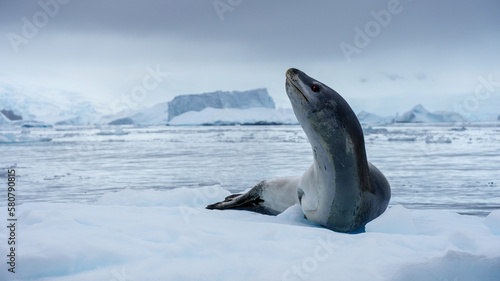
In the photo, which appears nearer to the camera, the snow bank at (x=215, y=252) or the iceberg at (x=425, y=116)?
the snow bank at (x=215, y=252)

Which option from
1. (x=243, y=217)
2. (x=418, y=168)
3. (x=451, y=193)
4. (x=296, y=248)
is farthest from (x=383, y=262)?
(x=418, y=168)

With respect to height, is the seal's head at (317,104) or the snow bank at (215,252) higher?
the seal's head at (317,104)

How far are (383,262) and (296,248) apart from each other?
19.1 inches

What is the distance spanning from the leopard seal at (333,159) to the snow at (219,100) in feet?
160

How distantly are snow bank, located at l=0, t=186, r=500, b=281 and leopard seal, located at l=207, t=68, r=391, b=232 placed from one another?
0.45m

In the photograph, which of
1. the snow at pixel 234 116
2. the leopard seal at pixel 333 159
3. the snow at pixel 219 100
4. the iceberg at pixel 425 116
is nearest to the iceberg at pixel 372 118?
the iceberg at pixel 425 116

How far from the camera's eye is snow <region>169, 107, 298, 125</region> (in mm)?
48875

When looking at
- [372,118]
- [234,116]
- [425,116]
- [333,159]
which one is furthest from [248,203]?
[372,118]

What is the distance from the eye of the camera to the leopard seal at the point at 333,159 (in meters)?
2.95

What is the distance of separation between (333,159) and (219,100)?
49358 millimetres

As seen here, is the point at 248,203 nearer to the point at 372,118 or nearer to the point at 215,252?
the point at 215,252

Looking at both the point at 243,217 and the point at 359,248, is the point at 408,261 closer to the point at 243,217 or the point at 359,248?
the point at 359,248

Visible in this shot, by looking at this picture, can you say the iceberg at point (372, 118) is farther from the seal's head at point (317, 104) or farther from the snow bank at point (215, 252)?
the snow bank at point (215, 252)

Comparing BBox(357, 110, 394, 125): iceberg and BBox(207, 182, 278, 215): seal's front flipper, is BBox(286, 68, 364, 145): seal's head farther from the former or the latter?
BBox(357, 110, 394, 125): iceberg
